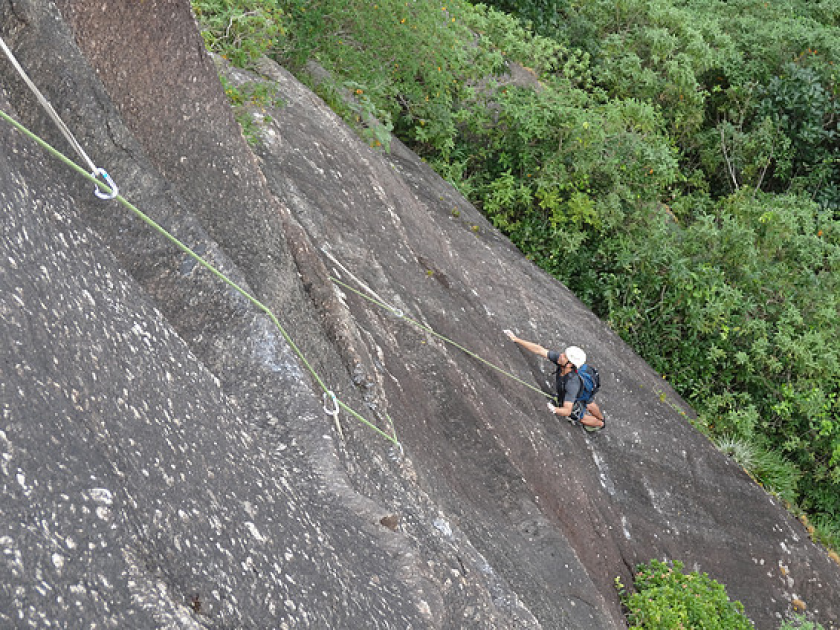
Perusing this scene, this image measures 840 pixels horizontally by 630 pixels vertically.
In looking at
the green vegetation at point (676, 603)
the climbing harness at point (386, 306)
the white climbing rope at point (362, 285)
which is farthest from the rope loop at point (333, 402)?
the green vegetation at point (676, 603)

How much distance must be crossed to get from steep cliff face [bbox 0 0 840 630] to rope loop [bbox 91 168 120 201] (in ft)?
0.19

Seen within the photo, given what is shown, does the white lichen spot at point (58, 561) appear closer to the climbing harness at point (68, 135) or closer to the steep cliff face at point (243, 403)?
the steep cliff face at point (243, 403)

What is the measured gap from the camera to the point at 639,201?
41.4 ft

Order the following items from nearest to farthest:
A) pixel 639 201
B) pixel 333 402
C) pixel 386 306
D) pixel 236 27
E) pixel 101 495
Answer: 1. pixel 101 495
2. pixel 333 402
3. pixel 386 306
4. pixel 236 27
5. pixel 639 201

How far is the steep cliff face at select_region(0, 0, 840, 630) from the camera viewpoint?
240 cm

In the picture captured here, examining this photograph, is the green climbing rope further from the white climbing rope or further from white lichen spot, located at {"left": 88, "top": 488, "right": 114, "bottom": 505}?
white lichen spot, located at {"left": 88, "top": 488, "right": 114, "bottom": 505}

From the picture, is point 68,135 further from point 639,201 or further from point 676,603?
point 639,201

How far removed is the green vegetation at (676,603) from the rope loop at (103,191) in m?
5.22

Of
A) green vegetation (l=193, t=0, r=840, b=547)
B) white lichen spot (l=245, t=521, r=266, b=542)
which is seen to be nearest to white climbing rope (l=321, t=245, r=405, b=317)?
white lichen spot (l=245, t=521, r=266, b=542)

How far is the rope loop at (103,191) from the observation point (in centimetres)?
316

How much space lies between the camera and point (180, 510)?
262cm

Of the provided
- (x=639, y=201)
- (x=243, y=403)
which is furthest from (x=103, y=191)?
(x=639, y=201)

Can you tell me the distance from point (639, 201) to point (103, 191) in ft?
34.7

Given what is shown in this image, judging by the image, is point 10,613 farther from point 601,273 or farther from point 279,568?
point 601,273
